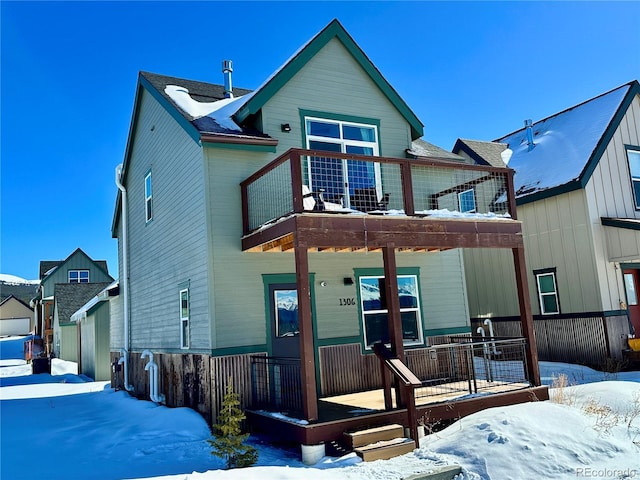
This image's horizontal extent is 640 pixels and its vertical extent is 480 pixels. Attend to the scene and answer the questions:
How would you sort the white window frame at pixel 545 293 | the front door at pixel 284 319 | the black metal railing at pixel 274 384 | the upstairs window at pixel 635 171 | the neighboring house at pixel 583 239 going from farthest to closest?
the upstairs window at pixel 635 171 < the white window frame at pixel 545 293 < the neighboring house at pixel 583 239 < the front door at pixel 284 319 < the black metal railing at pixel 274 384

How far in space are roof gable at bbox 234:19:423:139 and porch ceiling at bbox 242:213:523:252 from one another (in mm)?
3104

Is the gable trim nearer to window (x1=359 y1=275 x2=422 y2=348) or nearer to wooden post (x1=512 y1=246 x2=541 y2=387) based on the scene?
wooden post (x1=512 y1=246 x2=541 y2=387)

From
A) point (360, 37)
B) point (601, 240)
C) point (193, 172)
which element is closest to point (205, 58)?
point (360, 37)

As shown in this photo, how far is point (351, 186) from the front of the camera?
12023mm

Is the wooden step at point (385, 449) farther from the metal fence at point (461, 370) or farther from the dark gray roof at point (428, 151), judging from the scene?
the dark gray roof at point (428, 151)

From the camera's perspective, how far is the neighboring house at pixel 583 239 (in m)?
15.3

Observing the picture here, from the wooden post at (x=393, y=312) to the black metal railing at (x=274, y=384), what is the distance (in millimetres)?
2019

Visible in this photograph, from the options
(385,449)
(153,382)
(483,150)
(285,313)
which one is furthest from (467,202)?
(385,449)

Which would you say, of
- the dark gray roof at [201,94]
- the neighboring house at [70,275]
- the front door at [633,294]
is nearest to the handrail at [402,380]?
the dark gray roof at [201,94]

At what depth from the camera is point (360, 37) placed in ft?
43.1

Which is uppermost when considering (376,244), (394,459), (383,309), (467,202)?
(467,202)

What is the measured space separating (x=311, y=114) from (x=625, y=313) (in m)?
10.9

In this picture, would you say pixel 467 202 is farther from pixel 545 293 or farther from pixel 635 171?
pixel 635 171

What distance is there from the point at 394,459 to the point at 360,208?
579 centimetres
